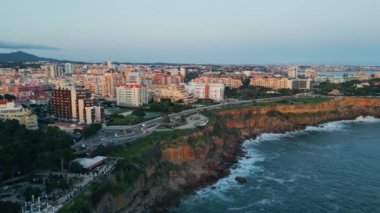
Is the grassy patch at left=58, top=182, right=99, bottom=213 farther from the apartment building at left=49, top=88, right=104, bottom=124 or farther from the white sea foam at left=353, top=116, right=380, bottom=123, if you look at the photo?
the white sea foam at left=353, top=116, right=380, bottom=123

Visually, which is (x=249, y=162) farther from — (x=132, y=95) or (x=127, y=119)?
(x=132, y=95)

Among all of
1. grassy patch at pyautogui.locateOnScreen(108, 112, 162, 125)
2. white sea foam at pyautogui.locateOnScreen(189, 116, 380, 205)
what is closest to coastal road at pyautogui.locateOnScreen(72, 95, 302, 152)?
grassy patch at pyautogui.locateOnScreen(108, 112, 162, 125)

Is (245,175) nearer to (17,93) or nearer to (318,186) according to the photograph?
(318,186)

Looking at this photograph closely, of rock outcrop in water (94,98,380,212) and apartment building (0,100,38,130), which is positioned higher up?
apartment building (0,100,38,130)

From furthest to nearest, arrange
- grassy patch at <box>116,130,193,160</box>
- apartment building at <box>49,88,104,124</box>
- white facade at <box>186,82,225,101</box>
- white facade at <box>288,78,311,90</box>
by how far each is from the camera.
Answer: white facade at <box>288,78,311,90</box>
white facade at <box>186,82,225,101</box>
apartment building at <box>49,88,104,124</box>
grassy patch at <box>116,130,193,160</box>

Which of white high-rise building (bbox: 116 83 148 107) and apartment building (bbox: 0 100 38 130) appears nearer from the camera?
apartment building (bbox: 0 100 38 130)

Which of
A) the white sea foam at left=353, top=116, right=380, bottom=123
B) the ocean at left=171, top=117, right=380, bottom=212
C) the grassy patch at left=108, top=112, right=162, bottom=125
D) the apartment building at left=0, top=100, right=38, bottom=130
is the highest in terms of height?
the apartment building at left=0, top=100, right=38, bottom=130

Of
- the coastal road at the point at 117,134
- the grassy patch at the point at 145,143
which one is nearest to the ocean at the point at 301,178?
the grassy patch at the point at 145,143
